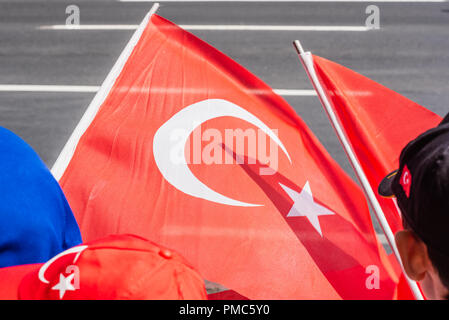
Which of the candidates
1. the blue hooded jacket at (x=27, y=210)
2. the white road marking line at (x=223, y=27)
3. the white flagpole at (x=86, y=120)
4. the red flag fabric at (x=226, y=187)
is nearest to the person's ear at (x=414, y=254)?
the red flag fabric at (x=226, y=187)

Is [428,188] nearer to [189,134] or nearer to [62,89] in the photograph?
[189,134]

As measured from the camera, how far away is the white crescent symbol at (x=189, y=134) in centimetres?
268

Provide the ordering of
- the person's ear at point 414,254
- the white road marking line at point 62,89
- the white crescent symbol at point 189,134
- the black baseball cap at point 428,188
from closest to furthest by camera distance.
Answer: the black baseball cap at point 428,188 → the person's ear at point 414,254 → the white crescent symbol at point 189,134 → the white road marking line at point 62,89

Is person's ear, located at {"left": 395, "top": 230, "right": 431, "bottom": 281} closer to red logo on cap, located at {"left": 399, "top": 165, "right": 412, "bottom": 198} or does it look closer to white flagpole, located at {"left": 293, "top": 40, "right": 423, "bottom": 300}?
red logo on cap, located at {"left": 399, "top": 165, "right": 412, "bottom": 198}

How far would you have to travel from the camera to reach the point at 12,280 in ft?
4.76

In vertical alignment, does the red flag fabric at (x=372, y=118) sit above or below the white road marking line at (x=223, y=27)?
below

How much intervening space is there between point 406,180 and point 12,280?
3.53 feet

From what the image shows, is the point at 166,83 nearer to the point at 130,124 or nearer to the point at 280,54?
the point at 130,124

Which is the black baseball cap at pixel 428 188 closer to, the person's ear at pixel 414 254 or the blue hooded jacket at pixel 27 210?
the person's ear at pixel 414 254

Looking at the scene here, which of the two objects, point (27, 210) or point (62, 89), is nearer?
point (27, 210)

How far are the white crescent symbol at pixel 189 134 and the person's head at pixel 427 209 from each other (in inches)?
50.6

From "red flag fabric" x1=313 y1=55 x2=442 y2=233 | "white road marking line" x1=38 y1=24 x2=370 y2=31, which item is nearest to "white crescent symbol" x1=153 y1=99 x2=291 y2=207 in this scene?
"red flag fabric" x1=313 y1=55 x2=442 y2=233

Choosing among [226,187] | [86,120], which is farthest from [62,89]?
[226,187]

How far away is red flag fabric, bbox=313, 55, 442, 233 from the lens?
2.82 m
